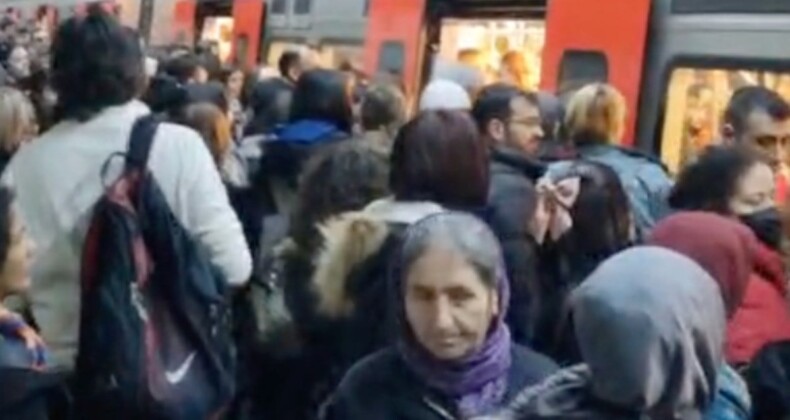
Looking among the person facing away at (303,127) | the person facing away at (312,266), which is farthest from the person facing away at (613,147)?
the person facing away at (312,266)

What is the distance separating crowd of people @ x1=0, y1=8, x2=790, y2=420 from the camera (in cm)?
307

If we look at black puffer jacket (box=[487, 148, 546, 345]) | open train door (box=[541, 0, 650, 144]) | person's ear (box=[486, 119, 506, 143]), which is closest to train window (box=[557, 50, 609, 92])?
open train door (box=[541, 0, 650, 144])

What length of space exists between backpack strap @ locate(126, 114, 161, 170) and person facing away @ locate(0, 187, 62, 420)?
0.37 m

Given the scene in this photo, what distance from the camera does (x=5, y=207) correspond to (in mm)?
4105

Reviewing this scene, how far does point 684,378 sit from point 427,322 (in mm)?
643

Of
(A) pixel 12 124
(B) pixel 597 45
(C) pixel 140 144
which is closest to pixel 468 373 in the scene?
(C) pixel 140 144

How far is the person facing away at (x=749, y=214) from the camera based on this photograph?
4.98 m

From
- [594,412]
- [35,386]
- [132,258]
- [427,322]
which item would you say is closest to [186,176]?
[132,258]

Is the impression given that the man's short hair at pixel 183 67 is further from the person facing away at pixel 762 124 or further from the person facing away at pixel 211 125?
the person facing away at pixel 762 124

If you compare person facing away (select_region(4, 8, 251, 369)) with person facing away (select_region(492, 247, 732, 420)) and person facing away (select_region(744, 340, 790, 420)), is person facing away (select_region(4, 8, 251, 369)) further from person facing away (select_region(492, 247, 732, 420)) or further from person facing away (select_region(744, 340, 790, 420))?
person facing away (select_region(492, 247, 732, 420))

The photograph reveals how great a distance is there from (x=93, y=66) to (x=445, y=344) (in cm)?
162

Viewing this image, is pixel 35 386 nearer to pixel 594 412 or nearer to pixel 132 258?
pixel 132 258

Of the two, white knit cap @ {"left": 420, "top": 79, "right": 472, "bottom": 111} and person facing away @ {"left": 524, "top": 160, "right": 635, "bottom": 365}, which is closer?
person facing away @ {"left": 524, "top": 160, "right": 635, "bottom": 365}

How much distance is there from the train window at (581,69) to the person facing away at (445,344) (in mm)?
6860
